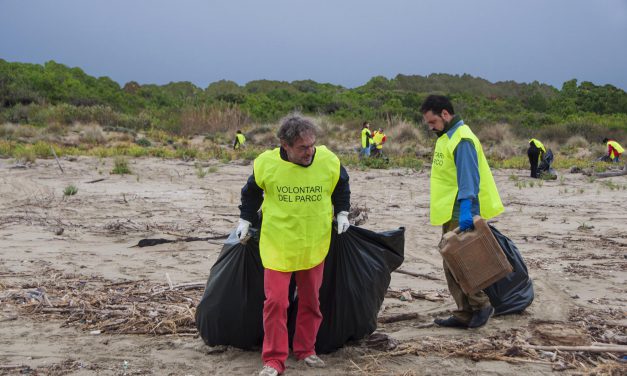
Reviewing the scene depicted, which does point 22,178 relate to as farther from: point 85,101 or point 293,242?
point 85,101

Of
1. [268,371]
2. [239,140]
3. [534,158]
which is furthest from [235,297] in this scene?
[239,140]

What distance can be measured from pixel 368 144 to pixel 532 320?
14.7 metres

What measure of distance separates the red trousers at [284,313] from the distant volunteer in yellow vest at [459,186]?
1100mm

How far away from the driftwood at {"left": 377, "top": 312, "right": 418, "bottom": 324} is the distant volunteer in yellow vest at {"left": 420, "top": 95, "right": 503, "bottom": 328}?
0.69 feet

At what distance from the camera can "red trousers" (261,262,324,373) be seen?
146 inches

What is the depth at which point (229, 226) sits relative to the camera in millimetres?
8719

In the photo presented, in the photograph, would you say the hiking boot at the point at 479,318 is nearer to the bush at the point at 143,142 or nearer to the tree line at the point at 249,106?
the bush at the point at 143,142

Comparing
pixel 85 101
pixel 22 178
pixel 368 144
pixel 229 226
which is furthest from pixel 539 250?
pixel 85 101

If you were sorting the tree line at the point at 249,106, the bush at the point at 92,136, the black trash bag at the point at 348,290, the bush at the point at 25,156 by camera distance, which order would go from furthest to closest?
the tree line at the point at 249,106, the bush at the point at 92,136, the bush at the point at 25,156, the black trash bag at the point at 348,290

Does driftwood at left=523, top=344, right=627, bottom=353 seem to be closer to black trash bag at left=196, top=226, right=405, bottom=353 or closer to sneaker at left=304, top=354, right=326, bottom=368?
black trash bag at left=196, top=226, right=405, bottom=353

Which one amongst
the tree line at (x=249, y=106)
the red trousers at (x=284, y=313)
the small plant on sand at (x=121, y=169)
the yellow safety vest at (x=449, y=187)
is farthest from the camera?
the tree line at (x=249, y=106)

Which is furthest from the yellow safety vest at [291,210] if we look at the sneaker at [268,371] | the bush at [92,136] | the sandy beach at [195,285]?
the bush at [92,136]

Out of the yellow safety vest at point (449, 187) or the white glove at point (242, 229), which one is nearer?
the white glove at point (242, 229)

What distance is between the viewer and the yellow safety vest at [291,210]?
3672 mm
